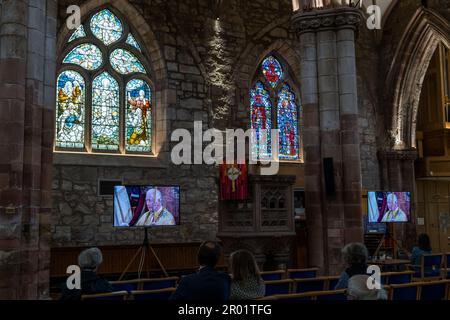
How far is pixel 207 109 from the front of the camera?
41.6 ft

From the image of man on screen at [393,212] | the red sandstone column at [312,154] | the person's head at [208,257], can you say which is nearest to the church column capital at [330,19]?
the red sandstone column at [312,154]

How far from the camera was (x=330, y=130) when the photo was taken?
349 inches

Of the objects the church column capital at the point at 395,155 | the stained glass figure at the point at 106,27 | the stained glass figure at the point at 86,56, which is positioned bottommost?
the church column capital at the point at 395,155

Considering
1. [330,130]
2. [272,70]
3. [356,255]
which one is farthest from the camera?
[272,70]

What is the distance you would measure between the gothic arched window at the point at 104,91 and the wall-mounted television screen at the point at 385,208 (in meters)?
4.79

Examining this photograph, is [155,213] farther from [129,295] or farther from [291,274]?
[129,295]

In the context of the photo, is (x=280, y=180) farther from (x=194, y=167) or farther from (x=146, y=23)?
(x=146, y=23)

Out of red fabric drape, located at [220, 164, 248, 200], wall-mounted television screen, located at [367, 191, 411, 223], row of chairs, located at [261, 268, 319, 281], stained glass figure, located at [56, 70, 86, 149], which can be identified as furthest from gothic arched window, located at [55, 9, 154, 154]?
row of chairs, located at [261, 268, 319, 281]

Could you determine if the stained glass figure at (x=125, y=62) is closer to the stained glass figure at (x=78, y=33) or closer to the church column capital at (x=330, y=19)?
the stained glass figure at (x=78, y=33)

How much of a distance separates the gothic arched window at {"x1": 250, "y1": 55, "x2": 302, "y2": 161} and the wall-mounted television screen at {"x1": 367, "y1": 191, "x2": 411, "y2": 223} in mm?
3464

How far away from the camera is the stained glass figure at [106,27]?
1191cm

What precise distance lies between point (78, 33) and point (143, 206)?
4.88m

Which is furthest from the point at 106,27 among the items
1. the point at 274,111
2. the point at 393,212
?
the point at 393,212
